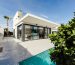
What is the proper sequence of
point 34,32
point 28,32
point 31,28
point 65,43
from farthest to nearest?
point 34,32
point 31,28
point 28,32
point 65,43

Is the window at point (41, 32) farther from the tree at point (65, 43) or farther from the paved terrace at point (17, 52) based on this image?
the tree at point (65, 43)

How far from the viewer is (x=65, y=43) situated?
436 centimetres

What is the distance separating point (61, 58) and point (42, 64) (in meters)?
3.94

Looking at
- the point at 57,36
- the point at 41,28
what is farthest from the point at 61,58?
the point at 41,28

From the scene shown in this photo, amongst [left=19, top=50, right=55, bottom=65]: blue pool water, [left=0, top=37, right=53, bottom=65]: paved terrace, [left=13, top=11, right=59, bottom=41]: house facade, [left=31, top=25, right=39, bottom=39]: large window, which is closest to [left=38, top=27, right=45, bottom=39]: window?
[left=13, top=11, right=59, bottom=41]: house facade

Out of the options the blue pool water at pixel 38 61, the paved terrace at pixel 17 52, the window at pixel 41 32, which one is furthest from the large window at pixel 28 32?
the blue pool water at pixel 38 61

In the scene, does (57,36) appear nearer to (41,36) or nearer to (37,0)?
Result: (37,0)

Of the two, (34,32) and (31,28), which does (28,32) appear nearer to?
(31,28)

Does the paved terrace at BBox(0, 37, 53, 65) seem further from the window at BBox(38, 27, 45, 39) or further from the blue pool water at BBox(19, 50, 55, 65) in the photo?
the window at BBox(38, 27, 45, 39)

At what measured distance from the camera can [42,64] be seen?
825cm

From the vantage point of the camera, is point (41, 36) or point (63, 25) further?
point (41, 36)

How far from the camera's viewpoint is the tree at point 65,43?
414 cm

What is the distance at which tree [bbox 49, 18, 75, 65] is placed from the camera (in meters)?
4.14

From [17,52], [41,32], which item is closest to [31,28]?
[41,32]
